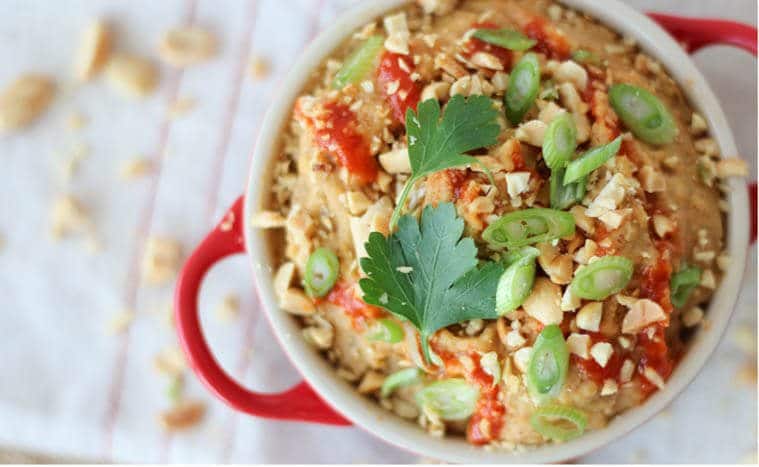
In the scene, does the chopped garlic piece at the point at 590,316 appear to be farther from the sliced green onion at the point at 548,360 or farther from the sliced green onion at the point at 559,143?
the sliced green onion at the point at 559,143

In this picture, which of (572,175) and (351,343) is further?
(351,343)

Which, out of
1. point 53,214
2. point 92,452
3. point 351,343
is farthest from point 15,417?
point 351,343

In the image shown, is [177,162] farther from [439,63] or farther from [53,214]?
[439,63]

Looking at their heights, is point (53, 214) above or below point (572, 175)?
below

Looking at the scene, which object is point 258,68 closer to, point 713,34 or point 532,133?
point 532,133

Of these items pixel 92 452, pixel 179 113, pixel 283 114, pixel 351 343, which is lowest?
pixel 92 452
